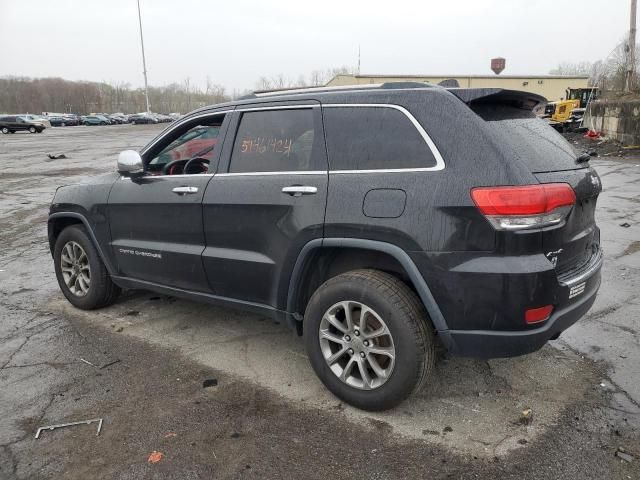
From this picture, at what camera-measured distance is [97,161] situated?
804 inches

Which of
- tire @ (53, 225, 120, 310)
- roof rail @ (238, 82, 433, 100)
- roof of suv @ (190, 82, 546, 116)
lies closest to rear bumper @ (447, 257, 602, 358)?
roof of suv @ (190, 82, 546, 116)

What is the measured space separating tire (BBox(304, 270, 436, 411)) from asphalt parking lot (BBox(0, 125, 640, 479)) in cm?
17

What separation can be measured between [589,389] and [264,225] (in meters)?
2.29

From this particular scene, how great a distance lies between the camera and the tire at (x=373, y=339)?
2.82 metres

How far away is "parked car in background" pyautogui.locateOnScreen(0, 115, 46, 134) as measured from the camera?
4934 cm

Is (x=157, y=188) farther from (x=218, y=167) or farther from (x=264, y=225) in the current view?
(x=264, y=225)

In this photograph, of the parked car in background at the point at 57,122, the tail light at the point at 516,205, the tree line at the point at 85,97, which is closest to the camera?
the tail light at the point at 516,205

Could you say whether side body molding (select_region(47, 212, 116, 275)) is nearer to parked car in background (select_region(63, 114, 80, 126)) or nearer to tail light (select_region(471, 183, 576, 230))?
tail light (select_region(471, 183, 576, 230))

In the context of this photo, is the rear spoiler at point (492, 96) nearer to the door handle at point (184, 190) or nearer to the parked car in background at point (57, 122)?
the door handle at point (184, 190)

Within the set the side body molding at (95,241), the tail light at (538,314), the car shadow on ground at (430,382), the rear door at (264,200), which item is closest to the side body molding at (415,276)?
the rear door at (264,200)

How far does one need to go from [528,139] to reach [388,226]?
0.95 m

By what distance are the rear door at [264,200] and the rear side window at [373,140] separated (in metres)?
0.11

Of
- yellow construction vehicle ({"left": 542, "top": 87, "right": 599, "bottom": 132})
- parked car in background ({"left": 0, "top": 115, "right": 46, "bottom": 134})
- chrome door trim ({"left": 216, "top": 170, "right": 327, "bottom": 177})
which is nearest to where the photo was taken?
chrome door trim ({"left": 216, "top": 170, "right": 327, "bottom": 177})

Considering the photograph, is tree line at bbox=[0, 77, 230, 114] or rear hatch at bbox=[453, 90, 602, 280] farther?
tree line at bbox=[0, 77, 230, 114]
